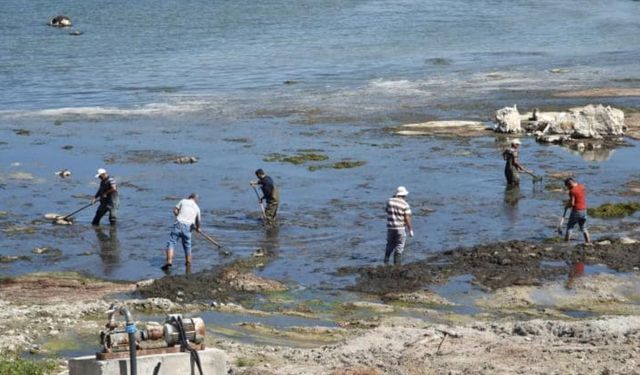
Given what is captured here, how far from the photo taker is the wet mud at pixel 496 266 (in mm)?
22266

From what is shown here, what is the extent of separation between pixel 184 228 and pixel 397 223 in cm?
419

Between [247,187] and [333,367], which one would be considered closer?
[333,367]

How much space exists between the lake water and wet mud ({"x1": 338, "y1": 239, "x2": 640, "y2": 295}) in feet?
2.49

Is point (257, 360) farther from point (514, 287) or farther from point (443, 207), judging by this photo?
point (443, 207)

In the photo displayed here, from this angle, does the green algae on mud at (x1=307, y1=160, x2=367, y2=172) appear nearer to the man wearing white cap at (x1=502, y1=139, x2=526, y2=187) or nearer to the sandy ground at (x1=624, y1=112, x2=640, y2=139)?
the man wearing white cap at (x1=502, y1=139, x2=526, y2=187)

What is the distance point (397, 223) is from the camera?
23.3 m

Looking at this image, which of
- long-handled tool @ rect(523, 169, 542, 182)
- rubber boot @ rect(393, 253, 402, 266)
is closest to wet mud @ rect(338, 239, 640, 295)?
rubber boot @ rect(393, 253, 402, 266)

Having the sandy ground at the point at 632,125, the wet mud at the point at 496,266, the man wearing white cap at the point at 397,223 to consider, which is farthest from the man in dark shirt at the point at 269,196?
the sandy ground at the point at 632,125

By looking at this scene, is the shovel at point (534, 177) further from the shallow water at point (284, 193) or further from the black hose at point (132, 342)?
the black hose at point (132, 342)

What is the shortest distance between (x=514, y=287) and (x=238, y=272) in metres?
5.18

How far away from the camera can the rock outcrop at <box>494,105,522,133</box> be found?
134 feet

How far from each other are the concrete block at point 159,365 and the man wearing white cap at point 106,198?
1417 cm

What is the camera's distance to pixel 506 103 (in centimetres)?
4906

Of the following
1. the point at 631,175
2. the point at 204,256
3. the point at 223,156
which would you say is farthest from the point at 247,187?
the point at 631,175
